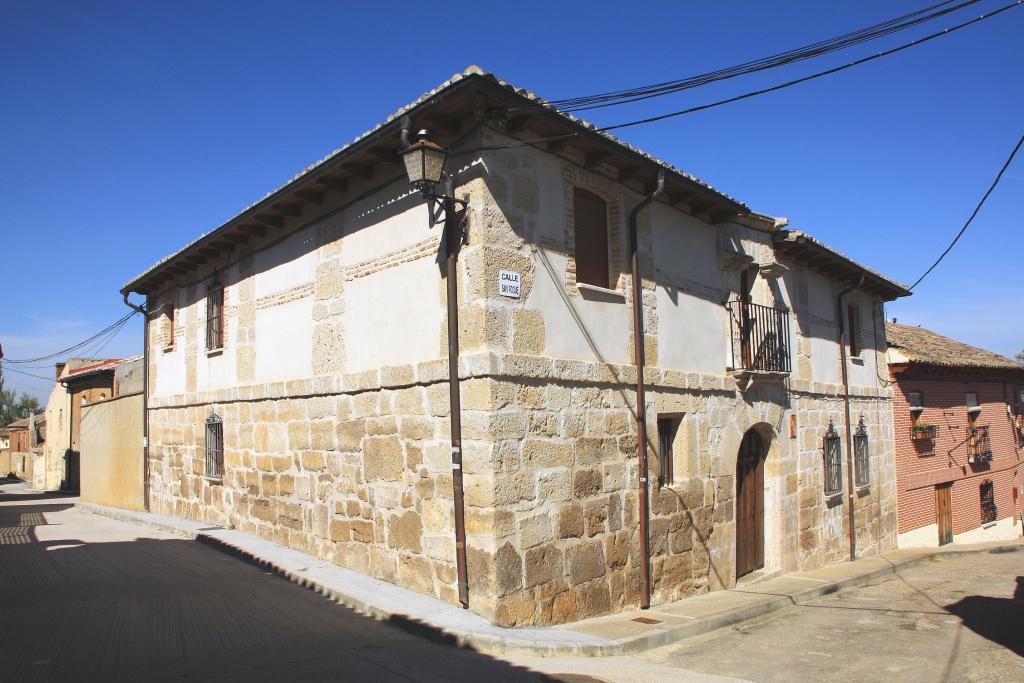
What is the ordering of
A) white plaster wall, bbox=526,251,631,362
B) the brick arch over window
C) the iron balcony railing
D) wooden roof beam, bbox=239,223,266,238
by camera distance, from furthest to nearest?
the iron balcony railing → wooden roof beam, bbox=239,223,266,238 → the brick arch over window → white plaster wall, bbox=526,251,631,362

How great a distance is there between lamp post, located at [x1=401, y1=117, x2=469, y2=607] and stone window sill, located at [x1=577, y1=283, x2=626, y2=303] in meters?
1.42

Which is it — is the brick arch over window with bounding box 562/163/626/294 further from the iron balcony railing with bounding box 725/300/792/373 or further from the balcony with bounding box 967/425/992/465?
the balcony with bounding box 967/425/992/465

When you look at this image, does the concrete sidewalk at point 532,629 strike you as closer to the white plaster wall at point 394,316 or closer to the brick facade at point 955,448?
the white plaster wall at point 394,316

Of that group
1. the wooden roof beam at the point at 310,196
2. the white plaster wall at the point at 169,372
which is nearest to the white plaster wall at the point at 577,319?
the wooden roof beam at the point at 310,196

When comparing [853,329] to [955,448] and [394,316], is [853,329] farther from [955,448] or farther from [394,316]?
[394,316]

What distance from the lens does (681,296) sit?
9.36 meters

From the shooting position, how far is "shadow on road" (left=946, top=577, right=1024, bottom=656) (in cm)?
754

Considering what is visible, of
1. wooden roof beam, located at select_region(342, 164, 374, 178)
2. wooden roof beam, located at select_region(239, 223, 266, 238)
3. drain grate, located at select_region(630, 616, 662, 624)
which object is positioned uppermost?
wooden roof beam, located at select_region(342, 164, 374, 178)

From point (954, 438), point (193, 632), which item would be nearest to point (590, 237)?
point (193, 632)

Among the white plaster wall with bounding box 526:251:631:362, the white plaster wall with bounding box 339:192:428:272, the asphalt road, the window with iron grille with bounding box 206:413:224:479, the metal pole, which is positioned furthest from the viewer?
the window with iron grille with bounding box 206:413:224:479

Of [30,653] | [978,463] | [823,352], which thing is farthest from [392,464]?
[978,463]

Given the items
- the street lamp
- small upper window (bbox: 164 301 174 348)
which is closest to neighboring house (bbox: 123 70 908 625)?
the street lamp

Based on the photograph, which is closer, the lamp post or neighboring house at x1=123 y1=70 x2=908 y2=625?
the lamp post

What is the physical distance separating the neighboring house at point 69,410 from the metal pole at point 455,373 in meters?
16.4
